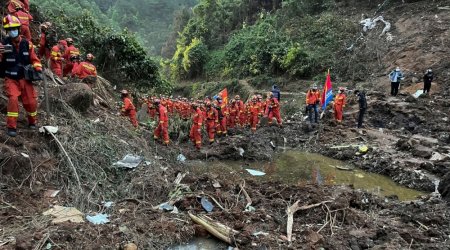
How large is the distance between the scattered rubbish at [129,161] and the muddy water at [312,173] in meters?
2.63

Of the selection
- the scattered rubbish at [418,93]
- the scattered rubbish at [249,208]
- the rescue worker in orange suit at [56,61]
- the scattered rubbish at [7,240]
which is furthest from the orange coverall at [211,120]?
the scattered rubbish at [418,93]

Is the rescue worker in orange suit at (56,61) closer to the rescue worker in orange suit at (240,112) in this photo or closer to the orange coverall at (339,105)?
the rescue worker in orange suit at (240,112)

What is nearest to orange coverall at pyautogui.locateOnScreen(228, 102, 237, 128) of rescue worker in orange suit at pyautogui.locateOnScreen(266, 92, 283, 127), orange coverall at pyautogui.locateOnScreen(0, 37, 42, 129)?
rescue worker in orange suit at pyautogui.locateOnScreen(266, 92, 283, 127)

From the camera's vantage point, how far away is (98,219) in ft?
18.3

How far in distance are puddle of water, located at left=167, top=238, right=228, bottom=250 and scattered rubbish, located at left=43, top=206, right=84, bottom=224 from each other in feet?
4.37

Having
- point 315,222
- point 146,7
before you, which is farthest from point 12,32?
point 146,7

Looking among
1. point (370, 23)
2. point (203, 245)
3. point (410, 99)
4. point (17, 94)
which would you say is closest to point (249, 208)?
point (203, 245)

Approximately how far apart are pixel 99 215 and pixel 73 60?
661 cm

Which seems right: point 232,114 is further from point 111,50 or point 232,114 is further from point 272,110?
point 111,50

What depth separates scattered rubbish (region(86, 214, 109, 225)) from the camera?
5.47 metres

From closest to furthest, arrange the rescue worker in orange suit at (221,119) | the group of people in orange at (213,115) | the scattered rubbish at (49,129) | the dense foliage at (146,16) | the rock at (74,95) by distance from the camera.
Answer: the scattered rubbish at (49,129) < the rock at (74,95) < the group of people in orange at (213,115) < the rescue worker in orange suit at (221,119) < the dense foliage at (146,16)

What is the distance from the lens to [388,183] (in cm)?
1051

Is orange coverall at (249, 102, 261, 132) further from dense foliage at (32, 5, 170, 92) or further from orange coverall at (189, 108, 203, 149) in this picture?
dense foliage at (32, 5, 170, 92)

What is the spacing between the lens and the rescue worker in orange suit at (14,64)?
635cm
